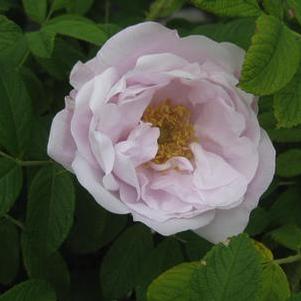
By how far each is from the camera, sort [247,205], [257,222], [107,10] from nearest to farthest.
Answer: [247,205], [257,222], [107,10]

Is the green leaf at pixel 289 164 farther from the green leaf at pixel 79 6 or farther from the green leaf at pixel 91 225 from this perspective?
the green leaf at pixel 79 6

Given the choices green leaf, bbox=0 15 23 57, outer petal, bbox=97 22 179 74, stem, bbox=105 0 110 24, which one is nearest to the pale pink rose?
outer petal, bbox=97 22 179 74

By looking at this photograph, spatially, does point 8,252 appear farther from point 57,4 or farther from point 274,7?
point 274,7

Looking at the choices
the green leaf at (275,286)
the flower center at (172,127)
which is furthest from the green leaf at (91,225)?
the green leaf at (275,286)

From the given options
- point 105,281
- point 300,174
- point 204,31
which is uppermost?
point 204,31

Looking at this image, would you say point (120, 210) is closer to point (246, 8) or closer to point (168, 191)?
point (168, 191)

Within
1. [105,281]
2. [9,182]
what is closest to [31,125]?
[9,182]

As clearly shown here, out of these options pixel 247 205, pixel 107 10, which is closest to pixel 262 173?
pixel 247 205

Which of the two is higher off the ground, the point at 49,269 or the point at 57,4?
the point at 57,4

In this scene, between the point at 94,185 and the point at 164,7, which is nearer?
the point at 94,185
